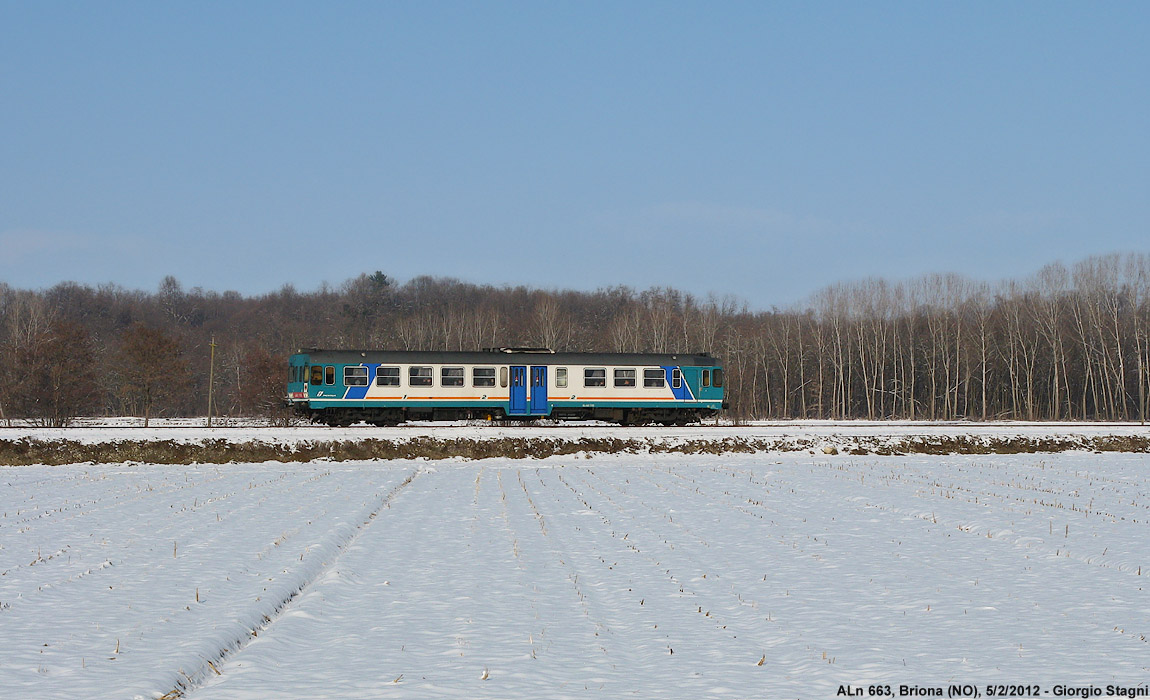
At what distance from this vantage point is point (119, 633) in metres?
7.34

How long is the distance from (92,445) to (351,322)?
7983 centimetres

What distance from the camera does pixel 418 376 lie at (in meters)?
35.7

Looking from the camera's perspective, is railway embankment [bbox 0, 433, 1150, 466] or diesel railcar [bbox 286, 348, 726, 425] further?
diesel railcar [bbox 286, 348, 726, 425]

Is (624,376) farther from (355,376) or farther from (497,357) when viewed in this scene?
(355,376)

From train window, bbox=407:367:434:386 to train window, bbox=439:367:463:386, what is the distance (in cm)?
44

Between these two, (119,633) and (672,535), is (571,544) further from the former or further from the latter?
(119,633)

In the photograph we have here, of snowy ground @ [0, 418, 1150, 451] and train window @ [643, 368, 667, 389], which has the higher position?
train window @ [643, 368, 667, 389]

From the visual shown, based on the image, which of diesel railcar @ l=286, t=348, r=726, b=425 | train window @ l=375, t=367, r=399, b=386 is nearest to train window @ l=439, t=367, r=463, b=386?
diesel railcar @ l=286, t=348, r=726, b=425

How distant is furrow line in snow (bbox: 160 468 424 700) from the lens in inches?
247

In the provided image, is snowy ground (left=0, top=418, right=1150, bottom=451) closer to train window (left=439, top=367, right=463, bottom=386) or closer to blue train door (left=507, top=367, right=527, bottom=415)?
blue train door (left=507, top=367, right=527, bottom=415)

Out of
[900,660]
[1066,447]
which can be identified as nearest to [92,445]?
[900,660]

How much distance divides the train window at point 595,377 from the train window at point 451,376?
4897 millimetres

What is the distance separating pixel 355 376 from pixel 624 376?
34.2 ft

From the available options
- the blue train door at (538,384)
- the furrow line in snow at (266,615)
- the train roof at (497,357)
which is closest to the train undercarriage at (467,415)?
the blue train door at (538,384)
